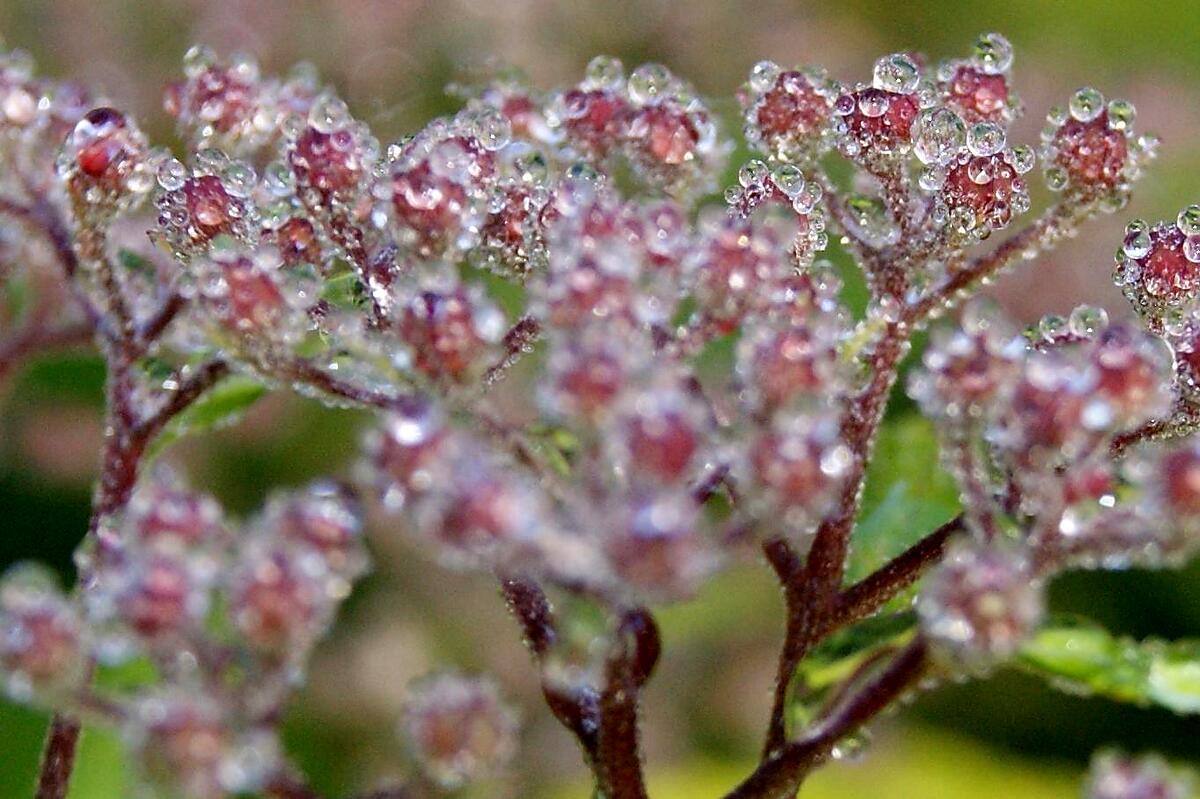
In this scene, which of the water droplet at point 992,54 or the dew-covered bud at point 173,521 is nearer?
the dew-covered bud at point 173,521

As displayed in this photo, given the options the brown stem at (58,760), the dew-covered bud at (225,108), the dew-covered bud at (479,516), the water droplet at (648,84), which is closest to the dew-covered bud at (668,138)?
the water droplet at (648,84)

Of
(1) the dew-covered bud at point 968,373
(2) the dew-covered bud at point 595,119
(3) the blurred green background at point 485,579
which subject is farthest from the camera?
(3) the blurred green background at point 485,579

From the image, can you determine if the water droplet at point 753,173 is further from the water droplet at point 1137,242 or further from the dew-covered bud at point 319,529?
the dew-covered bud at point 319,529

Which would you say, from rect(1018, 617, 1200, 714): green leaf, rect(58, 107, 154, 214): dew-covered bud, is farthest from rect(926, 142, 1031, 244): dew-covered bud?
rect(58, 107, 154, 214): dew-covered bud

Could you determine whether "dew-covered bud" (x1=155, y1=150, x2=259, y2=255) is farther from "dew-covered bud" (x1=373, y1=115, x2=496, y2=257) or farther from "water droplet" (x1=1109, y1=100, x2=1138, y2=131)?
"water droplet" (x1=1109, y1=100, x2=1138, y2=131)

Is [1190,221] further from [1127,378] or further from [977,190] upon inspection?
[1127,378]

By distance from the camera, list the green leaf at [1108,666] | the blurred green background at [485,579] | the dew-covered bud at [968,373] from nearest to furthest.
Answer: the dew-covered bud at [968,373] < the green leaf at [1108,666] < the blurred green background at [485,579]

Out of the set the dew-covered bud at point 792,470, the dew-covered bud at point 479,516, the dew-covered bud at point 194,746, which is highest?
the dew-covered bud at point 792,470
